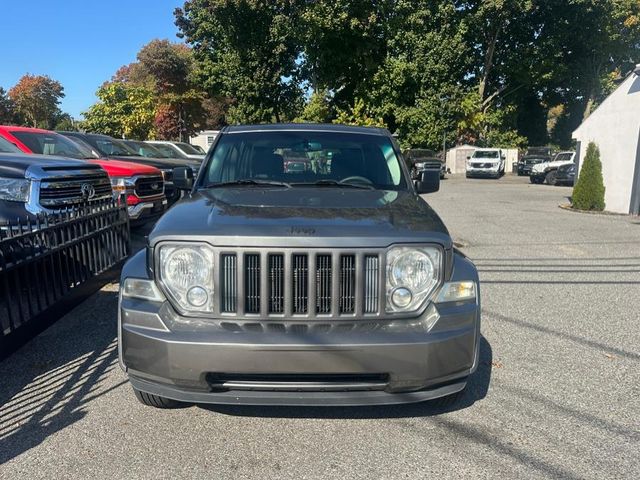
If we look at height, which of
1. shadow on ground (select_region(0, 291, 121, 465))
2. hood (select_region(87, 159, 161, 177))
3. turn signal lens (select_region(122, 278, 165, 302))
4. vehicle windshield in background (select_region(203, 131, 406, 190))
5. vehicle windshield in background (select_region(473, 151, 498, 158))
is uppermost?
vehicle windshield in background (select_region(473, 151, 498, 158))

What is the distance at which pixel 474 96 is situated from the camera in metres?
35.8

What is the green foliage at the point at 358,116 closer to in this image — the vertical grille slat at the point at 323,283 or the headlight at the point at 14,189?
the headlight at the point at 14,189

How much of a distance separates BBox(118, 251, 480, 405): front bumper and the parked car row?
2.81m

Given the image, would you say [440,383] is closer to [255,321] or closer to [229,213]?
[255,321]

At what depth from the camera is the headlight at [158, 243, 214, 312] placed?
2.91 m

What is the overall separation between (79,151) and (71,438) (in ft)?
25.8

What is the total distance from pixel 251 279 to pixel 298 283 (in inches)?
10.0

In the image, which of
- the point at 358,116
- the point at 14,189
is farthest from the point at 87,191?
the point at 358,116

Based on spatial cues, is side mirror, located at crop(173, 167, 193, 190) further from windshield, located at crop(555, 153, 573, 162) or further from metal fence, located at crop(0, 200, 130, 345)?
windshield, located at crop(555, 153, 573, 162)

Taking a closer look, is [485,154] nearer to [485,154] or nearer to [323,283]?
[485,154]

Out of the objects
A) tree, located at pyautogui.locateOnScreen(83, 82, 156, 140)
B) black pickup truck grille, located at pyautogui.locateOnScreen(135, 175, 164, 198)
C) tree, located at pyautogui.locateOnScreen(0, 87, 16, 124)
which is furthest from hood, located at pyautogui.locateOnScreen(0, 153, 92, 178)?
tree, located at pyautogui.locateOnScreen(0, 87, 16, 124)

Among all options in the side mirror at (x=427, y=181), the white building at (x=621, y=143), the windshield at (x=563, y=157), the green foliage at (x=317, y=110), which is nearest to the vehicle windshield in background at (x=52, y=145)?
the side mirror at (x=427, y=181)

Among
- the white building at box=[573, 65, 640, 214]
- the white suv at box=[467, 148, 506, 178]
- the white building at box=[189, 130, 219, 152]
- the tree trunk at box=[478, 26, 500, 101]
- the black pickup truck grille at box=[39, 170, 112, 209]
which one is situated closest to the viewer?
the black pickup truck grille at box=[39, 170, 112, 209]

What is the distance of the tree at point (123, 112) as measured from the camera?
4044 cm
